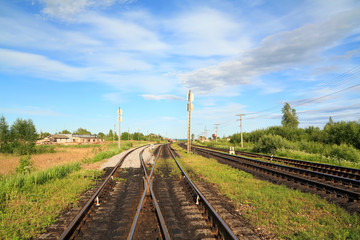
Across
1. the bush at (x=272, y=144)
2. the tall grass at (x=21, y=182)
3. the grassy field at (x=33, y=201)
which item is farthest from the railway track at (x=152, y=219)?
the bush at (x=272, y=144)

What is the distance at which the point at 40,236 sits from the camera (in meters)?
5.16

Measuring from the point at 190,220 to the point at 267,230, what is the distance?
208 cm

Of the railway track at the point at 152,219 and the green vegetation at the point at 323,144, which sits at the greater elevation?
the green vegetation at the point at 323,144

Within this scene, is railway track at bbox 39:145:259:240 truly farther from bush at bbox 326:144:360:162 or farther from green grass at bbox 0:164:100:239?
bush at bbox 326:144:360:162

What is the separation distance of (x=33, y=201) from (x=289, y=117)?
3289 inches

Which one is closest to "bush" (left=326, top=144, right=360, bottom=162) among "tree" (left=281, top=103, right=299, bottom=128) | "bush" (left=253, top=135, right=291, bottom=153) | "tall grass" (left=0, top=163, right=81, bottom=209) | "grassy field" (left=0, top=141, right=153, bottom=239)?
"bush" (left=253, top=135, right=291, bottom=153)

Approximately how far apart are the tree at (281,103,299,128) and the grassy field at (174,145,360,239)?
75.6 metres

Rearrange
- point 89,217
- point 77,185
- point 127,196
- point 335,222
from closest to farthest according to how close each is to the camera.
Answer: point 335,222, point 89,217, point 127,196, point 77,185

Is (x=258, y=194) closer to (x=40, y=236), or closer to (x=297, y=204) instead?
(x=297, y=204)

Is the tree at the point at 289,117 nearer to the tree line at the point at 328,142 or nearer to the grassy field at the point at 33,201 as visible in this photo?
the tree line at the point at 328,142

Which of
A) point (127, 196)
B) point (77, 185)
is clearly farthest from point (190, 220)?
point (77, 185)

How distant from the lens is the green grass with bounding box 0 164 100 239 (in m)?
5.62

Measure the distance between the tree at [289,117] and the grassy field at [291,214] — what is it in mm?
75639

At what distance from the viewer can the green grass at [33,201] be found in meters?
5.62
